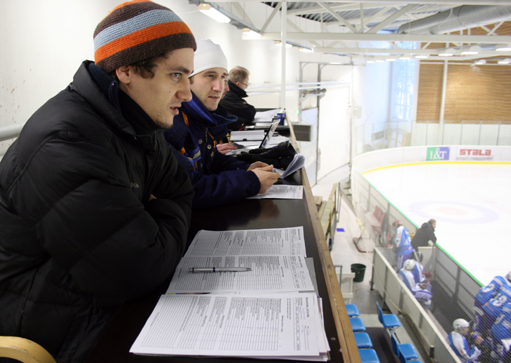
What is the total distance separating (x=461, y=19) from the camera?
8.55 metres

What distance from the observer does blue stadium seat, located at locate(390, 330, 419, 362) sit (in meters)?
4.18

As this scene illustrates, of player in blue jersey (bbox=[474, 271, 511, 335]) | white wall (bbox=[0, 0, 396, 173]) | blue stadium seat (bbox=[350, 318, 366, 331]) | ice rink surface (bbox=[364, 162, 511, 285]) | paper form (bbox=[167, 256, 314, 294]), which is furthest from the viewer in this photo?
ice rink surface (bbox=[364, 162, 511, 285])

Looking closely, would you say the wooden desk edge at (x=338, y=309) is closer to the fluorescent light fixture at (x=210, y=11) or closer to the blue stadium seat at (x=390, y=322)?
A: the fluorescent light fixture at (x=210, y=11)

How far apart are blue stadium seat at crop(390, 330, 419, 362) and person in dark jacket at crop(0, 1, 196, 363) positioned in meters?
4.27

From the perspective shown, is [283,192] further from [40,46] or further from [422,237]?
[422,237]

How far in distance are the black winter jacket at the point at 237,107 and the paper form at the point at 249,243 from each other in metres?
2.47

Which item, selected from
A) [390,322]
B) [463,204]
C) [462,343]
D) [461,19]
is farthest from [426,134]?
[462,343]

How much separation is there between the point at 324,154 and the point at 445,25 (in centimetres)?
651

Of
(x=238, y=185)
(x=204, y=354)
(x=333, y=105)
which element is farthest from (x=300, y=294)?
(x=333, y=105)

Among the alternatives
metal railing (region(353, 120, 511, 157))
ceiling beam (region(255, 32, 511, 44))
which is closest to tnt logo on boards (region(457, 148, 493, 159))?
metal railing (region(353, 120, 511, 157))

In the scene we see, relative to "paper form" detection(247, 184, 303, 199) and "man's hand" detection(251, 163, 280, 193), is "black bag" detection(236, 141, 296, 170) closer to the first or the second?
"paper form" detection(247, 184, 303, 199)

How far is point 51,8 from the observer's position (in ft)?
7.55

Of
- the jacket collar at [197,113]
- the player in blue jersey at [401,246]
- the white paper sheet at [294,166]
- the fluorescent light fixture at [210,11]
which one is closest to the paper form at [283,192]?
the white paper sheet at [294,166]

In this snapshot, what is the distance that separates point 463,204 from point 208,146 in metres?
12.1
